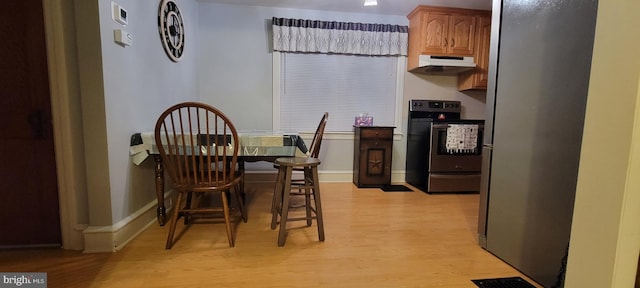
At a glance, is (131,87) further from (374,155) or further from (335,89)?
(374,155)

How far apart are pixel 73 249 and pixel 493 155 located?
265cm

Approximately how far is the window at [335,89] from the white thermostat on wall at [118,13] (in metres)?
1.84

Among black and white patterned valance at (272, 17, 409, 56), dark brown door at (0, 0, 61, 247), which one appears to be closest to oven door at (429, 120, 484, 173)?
black and white patterned valance at (272, 17, 409, 56)

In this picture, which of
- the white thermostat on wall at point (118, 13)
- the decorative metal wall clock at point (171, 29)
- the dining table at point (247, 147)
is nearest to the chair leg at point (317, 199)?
the dining table at point (247, 147)

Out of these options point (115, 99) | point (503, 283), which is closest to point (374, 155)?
point (503, 283)

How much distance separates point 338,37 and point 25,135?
2997mm

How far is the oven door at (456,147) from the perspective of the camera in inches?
126

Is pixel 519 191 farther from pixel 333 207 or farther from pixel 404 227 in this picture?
pixel 333 207

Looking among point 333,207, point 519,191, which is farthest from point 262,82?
point 519,191

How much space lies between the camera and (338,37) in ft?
11.5

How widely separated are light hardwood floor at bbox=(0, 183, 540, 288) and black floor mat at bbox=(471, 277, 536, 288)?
0.13 feet

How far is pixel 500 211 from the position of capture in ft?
5.49

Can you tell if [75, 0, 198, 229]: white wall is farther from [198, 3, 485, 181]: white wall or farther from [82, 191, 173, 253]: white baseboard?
[198, 3, 485, 181]: white wall

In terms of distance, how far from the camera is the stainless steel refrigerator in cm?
126
